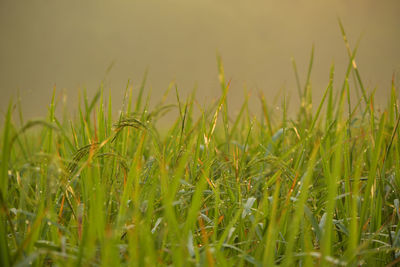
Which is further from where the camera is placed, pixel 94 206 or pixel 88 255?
pixel 94 206

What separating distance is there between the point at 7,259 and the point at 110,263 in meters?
0.16

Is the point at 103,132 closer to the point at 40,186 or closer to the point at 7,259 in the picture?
the point at 40,186

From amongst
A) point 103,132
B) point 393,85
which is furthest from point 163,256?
point 393,85

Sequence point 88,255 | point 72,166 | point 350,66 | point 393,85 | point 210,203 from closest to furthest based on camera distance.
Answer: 1. point 88,255
2. point 72,166
3. point 210,203
4. point 393,85
5. point 350,66

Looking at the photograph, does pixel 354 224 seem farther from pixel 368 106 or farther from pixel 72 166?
pixel 368 106

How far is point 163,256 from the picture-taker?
2.48 feet

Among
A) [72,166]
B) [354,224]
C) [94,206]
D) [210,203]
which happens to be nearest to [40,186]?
[72,166]

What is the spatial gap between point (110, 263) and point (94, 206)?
146 millimetres

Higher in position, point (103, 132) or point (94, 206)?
point (103, 132)

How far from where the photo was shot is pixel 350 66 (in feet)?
4.11

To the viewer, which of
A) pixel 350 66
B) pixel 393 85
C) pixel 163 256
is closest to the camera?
pixel 163 256

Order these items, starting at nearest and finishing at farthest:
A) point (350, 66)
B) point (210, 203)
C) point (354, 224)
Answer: point (354, 224) < point (210, 203) < point (350, 66)

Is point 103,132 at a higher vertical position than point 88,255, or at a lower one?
higher

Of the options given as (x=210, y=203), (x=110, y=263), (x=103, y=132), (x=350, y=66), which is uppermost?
(x=350, y=66)
